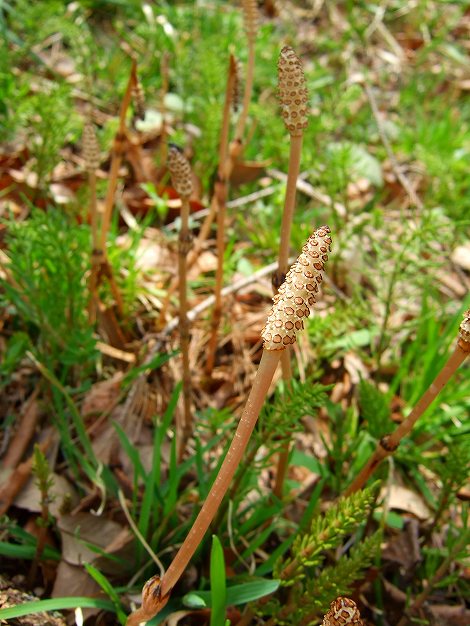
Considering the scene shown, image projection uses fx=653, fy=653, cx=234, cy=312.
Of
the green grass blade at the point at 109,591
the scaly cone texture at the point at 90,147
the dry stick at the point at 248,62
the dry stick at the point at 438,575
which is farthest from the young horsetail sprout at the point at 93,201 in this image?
the dry stick at the point at 438,575

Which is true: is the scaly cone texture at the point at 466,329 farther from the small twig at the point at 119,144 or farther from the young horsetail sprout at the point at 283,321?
the small twig at the point at 119,144

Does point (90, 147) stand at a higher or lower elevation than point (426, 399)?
higher

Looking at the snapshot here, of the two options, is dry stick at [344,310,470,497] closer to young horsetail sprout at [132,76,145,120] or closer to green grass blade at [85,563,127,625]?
green grass blade at [85,563,127,625]

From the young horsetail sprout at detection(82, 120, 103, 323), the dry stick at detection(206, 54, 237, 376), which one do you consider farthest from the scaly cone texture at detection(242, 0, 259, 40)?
the young horsetail sprout at detection(82, 120, 103, 323)

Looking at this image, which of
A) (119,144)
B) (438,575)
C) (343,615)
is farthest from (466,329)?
(119,144)

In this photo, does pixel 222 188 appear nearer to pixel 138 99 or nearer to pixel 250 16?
pixel 138 99
